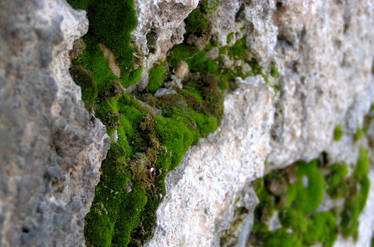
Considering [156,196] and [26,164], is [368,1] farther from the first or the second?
[26,164]

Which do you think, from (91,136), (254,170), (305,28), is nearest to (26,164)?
(91,136)

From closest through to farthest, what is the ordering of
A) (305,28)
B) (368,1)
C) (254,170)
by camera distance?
1. (254,170)
2. (305,28)
3. (368,1)

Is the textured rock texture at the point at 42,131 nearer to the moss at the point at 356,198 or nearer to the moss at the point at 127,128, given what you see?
the moss at the point at 127,128

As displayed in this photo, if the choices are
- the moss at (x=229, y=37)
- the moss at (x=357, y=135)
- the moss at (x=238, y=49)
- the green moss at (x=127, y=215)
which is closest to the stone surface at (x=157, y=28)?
the moss at (x=229, y=37)

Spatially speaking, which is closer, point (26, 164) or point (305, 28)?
point (26, 164)

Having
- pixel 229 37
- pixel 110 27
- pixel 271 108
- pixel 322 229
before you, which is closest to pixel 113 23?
pixel 110 27

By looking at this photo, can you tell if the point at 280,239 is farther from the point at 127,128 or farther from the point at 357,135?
the point at 127,128

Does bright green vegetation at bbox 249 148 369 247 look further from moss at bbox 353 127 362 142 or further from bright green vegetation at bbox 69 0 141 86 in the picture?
bright green vegetation at bbox 69 0 141 86
